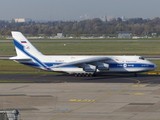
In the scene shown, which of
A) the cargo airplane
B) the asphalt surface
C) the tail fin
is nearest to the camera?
the asphalt surface

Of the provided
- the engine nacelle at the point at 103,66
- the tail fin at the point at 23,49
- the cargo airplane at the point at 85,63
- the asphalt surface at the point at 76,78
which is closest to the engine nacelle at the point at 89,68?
the cargo airplane at the point at 85,63

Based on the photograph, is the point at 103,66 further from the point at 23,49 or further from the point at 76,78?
the point at 23,49

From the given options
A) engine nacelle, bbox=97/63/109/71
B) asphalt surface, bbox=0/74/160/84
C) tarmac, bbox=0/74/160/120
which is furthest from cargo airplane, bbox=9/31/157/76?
tarmac, bbox=0/74/160/120

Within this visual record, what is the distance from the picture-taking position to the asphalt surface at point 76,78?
45938mm

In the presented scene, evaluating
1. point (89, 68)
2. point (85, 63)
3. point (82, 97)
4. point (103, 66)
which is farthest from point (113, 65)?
point (82, 97)

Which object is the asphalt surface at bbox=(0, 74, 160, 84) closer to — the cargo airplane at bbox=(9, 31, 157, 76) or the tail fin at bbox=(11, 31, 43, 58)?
the cargo airplane at bbox=(9, 31, 157, 76)

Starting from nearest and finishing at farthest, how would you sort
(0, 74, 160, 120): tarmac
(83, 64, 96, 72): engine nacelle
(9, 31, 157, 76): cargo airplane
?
1. (0, 74, 160, 120): tarmac
2. (83, 64, 96, 72): engine nacelle
3. (9, 31, 157, 76): cargo airplane

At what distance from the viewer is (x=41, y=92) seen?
36.9 meters

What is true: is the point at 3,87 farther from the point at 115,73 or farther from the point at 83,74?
the point at 115,73

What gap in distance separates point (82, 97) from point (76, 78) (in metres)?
15.2

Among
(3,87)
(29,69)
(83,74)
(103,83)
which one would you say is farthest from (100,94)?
(29,69)

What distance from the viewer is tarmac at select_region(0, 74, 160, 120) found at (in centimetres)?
2703

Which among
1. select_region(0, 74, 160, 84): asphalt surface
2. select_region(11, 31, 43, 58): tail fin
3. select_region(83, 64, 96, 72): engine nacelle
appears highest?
select_region(11, 31, 43, 58): tail fin

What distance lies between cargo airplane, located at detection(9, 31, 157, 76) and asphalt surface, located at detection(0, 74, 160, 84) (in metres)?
1.05
